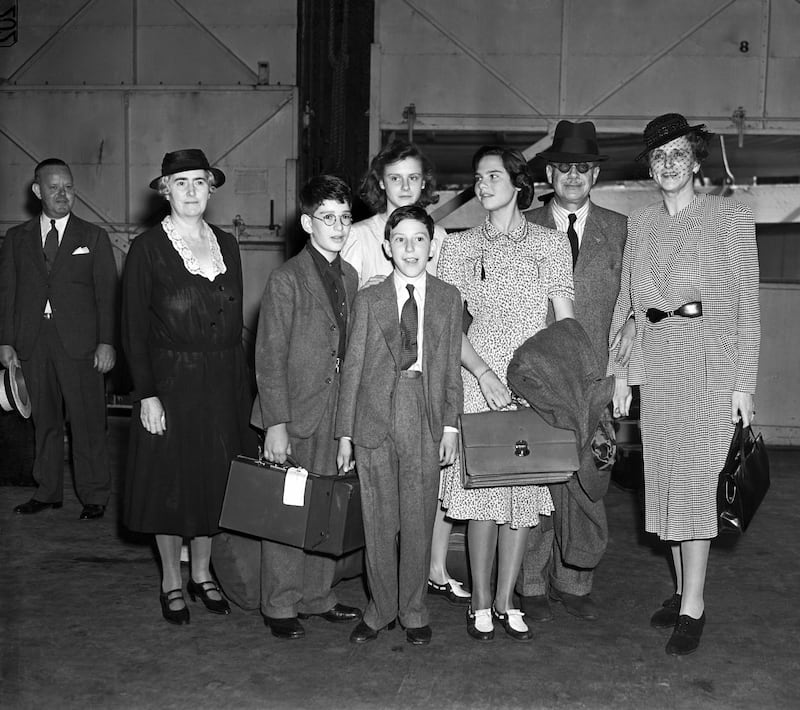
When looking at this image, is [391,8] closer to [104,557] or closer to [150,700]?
[104,557]

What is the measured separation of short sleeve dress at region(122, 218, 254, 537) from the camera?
3.53 meters

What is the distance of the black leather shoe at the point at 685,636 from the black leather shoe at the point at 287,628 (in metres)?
1.30

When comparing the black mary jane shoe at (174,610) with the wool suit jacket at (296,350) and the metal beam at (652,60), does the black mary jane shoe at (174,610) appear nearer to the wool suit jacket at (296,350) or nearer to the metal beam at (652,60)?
the wool suit jacket at (296,350)

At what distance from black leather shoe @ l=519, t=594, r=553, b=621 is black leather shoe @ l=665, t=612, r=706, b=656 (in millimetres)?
462

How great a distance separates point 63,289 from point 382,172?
2.33 m

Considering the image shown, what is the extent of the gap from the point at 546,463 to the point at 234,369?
47.7 inches

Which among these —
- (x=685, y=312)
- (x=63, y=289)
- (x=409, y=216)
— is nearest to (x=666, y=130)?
(x=685, y=312)

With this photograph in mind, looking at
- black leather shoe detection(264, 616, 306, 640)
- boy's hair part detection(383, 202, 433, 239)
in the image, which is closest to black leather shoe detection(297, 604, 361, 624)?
black leather shoe detection(264, 616, 306, 640)

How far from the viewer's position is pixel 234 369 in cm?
370

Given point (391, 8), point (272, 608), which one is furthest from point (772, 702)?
point (391, 8)

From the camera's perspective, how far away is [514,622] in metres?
3.57

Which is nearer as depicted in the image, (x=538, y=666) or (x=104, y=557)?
(x=538, y=666)

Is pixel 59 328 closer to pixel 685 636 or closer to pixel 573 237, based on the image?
pixel 573 237

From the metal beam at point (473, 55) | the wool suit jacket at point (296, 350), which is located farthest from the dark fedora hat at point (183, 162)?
the metal beam at point (473, 55)
